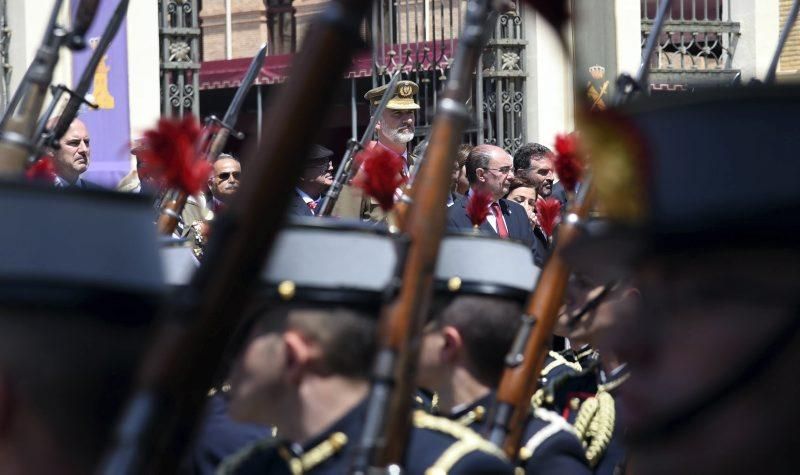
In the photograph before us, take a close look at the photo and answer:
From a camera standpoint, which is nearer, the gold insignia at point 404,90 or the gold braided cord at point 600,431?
the gold braided cord at point 600,431

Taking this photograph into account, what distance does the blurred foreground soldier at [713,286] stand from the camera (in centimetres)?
173

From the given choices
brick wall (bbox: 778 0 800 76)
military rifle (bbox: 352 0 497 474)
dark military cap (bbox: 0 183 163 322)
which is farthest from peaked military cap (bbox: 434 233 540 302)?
brick wall (bbox: 778 0 800 76)

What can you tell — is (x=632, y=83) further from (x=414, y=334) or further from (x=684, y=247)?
(x=684, y=247)

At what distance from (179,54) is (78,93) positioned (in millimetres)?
7578

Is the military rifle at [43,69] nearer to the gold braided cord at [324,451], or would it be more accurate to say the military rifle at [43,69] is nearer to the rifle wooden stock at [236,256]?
the gold braided cord at [324,451]

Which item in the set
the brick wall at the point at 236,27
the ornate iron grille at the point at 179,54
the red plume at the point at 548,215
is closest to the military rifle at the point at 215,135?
the red plume at the point at 548,215

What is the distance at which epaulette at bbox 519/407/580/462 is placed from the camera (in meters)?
3.62

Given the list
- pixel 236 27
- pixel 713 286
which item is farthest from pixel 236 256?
pixel 236 27

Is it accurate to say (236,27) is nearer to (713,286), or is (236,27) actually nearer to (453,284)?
(453,284)

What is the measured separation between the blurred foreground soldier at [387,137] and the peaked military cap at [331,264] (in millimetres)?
2645

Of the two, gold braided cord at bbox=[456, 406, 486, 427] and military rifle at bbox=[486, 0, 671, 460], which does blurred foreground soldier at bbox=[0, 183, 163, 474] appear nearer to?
military rifle at bbox=[486, 0, 671, 460]

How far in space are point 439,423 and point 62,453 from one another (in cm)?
130

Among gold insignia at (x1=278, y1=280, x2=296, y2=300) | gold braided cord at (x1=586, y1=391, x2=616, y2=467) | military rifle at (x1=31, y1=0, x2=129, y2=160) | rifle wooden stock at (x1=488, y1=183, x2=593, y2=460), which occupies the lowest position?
gold braided cord at (x1=586, y1=391, x2=616, y2=467)

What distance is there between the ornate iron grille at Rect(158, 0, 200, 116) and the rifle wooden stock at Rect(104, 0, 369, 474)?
9422 millimetres
